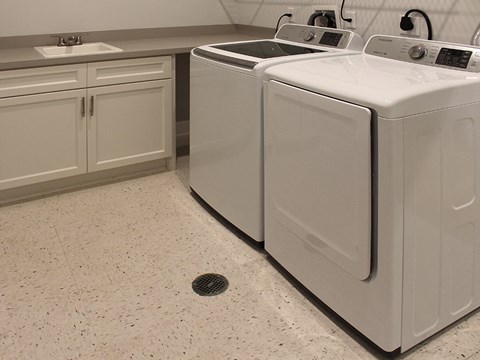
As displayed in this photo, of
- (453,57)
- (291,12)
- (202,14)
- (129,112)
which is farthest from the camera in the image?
(202,14)

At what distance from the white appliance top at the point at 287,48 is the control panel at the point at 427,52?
19 centimetres

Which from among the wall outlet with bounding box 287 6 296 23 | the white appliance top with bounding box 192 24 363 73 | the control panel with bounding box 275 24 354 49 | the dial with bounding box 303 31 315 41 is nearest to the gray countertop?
the wall outlet with bounding box 287 6 296 23

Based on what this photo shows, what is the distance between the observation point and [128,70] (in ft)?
9.16

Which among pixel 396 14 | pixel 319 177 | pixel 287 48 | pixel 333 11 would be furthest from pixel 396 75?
pixel 333 11

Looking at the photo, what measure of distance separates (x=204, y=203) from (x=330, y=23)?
1252 mm

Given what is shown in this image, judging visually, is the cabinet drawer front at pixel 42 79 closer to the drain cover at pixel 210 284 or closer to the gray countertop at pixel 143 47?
the gray countertop at pixel 143 47

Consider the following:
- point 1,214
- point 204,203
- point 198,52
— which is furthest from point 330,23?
point 1,214

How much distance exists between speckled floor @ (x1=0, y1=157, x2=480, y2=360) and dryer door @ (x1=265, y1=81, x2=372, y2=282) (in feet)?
0.76

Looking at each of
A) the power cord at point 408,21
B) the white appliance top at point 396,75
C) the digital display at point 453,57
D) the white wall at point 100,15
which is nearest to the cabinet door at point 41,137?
the white wall at point 100,15

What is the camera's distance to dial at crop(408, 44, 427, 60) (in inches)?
74.4

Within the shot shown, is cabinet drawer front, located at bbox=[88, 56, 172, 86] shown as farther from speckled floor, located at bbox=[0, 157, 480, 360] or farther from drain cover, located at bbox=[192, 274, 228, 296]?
drain cover, located at bbox=[192, 274, 228, 296]

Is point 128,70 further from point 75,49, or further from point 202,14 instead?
point 202,14

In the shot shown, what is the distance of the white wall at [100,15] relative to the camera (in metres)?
2.91

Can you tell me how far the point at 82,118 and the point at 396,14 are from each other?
1.79 meters
